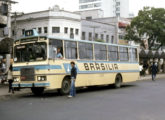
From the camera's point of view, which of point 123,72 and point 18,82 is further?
point 123,72

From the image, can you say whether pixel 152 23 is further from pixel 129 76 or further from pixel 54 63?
pixel 54 63

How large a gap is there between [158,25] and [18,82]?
4100 centimetres

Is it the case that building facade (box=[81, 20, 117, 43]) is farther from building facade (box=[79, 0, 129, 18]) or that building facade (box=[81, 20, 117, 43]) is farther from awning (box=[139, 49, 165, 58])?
building facade (box=[79, 0, 129, 18])

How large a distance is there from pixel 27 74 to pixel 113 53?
723 centimetres

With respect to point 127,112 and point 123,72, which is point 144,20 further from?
point 127,112

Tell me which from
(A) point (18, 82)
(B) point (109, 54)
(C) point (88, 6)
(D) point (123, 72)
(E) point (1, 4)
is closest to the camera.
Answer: (A) point (18, 82)

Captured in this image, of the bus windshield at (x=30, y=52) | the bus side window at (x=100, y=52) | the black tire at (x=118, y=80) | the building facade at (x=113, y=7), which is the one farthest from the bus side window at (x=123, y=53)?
the building facade at (x=113, y=7)

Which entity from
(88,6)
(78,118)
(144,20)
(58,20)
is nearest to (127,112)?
(78,118)

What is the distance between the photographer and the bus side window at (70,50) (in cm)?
1635

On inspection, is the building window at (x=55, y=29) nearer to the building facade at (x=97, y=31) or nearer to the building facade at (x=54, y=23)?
the building facade at (x=54, y=23)

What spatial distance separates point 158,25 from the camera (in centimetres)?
5266

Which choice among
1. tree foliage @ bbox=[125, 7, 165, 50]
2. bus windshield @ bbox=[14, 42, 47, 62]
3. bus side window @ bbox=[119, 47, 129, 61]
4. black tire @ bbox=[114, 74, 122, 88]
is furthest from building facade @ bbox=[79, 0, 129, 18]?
bus windshield @ bbox=[14, 42, 47, 62]

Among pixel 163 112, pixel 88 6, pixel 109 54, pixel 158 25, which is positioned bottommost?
pixel 163 112

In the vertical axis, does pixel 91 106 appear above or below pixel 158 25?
below
